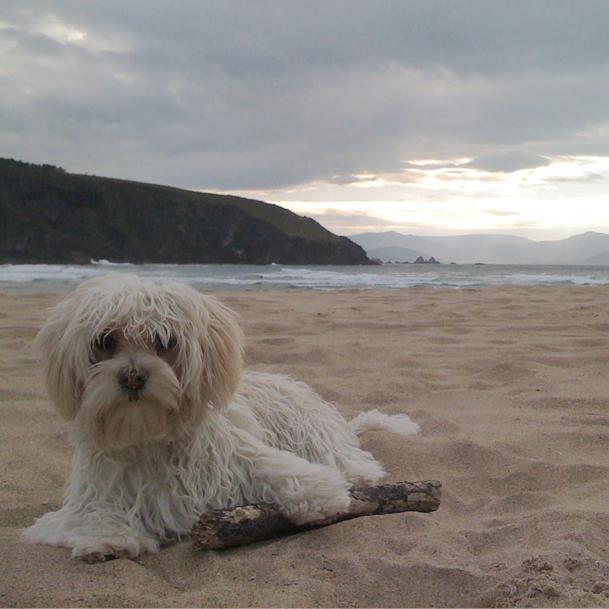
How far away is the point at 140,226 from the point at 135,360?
2652 inches

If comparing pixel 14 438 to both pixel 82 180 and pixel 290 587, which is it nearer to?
pixel 290 587

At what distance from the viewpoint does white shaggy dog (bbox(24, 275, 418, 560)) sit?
9.00 feet

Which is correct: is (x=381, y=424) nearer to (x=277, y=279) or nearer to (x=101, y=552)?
(x=101, y=552)

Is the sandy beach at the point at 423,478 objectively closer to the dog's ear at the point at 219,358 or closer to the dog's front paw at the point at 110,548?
the dog's front paw at the point at 110,548

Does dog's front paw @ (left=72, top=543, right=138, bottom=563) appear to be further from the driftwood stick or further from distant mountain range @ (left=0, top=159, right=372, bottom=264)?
distant mountain range @ (left=0, top=159, right=372, bottom=264)

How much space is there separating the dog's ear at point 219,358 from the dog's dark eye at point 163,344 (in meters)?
0.13

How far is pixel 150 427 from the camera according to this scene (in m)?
2.79

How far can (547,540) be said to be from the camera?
2713mm

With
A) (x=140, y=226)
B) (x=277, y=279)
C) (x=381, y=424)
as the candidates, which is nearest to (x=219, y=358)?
(x=381, y=424)

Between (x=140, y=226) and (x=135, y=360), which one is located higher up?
(x=140, y=226)

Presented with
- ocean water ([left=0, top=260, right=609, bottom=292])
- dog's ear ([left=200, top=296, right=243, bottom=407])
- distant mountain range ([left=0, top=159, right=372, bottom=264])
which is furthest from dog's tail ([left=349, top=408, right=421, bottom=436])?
distant mountain range ([left=0, top=159, right=372, bottom=264])

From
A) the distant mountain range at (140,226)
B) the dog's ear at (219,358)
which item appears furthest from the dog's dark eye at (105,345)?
the distant mountain range at (140,226)

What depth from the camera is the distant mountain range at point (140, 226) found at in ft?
198

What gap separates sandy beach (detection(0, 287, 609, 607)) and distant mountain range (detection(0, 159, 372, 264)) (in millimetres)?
52219
